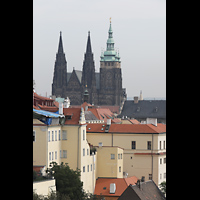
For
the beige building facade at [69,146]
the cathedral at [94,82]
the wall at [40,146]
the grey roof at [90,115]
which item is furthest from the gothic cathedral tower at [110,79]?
the wall at [40,146]

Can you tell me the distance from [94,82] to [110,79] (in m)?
4.16

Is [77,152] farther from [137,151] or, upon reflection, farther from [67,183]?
[137,151]

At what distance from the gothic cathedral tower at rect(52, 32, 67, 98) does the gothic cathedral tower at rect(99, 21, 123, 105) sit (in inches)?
340

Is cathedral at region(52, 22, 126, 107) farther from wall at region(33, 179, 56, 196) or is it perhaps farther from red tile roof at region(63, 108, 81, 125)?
wall at region(33, 179, 56, 196)

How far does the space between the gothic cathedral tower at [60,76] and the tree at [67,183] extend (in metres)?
118

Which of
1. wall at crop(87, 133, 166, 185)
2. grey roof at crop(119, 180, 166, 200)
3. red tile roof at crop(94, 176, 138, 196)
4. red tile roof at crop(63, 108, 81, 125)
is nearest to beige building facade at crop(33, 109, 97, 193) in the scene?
red tile roof at crop(63, 108, 81, 125)

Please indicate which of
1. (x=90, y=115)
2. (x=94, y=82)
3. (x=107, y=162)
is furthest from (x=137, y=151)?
(x=94, y=82)

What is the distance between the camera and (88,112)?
8044 cm

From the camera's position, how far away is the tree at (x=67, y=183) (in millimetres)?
33816

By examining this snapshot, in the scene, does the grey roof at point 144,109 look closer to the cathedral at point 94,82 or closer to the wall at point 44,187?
the cathedral at point 94,82

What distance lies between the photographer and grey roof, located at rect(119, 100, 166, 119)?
124 metres

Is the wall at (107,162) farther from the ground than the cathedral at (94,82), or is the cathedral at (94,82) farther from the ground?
the cathedral at (94,82)

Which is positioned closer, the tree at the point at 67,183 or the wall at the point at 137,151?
the tree at the point at 67,183

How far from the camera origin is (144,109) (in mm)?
125250
